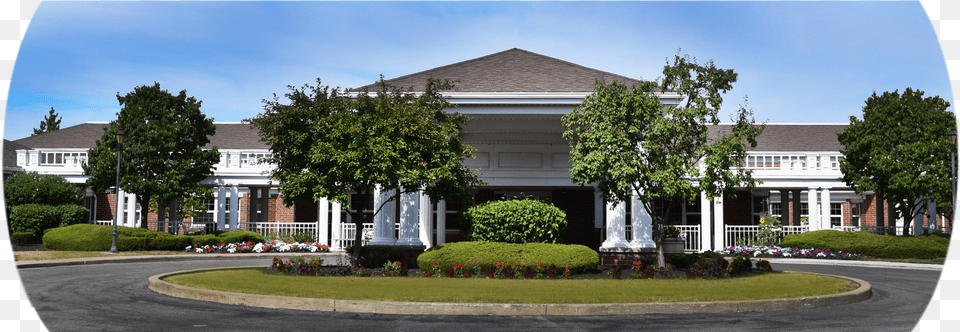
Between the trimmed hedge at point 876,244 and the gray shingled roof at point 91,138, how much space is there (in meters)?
27.1

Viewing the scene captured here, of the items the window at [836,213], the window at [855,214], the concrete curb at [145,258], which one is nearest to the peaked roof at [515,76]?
the concrete curb at [145,258]


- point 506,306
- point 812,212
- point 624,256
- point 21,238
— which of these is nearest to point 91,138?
point 21,238

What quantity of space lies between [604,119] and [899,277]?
29.6 ft

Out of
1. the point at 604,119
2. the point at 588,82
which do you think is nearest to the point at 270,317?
the point at 604,119

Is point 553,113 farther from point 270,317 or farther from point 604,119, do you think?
point 270,317

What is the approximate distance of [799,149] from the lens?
Answer: 3503cm

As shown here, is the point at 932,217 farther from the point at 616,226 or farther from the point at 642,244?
the point at 616,226

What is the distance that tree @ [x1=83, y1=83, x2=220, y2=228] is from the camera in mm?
28719

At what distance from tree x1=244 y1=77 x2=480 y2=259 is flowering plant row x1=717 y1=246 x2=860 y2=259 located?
14578 mm

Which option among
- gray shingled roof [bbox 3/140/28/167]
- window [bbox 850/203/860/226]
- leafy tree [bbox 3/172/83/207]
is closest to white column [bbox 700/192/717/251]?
window [bbox 850/203/860/226]

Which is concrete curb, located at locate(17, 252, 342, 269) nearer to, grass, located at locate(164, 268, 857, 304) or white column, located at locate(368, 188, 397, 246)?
white column, located at locate(368, 188, 397, 246)

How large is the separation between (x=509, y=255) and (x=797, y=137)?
91.7 ft

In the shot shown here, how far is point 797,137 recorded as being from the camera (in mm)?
37656

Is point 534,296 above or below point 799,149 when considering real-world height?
below
